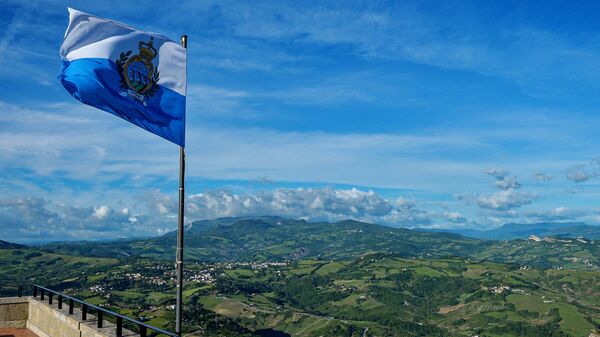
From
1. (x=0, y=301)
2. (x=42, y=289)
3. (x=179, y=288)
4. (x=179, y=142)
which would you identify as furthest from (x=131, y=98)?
(x=0, y=301)

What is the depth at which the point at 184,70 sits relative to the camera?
13.0 metres

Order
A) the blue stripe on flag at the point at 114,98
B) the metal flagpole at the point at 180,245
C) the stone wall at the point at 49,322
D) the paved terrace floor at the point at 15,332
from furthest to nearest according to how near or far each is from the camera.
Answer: the paved terrace floor at the point at 15,332, the stone wall at the point at 49,322, the blue stripe on flag at the point at 114,98, the metal flagpole at the point at 180,245

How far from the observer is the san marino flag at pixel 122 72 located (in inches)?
485

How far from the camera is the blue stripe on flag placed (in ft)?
40.4

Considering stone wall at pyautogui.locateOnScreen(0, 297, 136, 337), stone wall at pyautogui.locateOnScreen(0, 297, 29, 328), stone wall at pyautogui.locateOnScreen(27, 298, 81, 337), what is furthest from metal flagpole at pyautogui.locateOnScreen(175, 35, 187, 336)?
stone wall at pyautogui.locateOnScreen(0, 297, 29, 328)

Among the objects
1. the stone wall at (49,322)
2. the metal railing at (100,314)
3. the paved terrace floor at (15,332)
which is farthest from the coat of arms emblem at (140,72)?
the paved terrace floor at (15,332)

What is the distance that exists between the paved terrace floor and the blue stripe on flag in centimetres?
1477

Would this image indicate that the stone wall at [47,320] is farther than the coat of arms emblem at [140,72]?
Yes

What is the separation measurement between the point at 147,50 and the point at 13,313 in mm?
18000

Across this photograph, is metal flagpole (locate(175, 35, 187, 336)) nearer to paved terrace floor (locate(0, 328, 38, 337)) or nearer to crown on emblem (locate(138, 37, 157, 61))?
crown on emblem (locate(138, 37, 157, 61))

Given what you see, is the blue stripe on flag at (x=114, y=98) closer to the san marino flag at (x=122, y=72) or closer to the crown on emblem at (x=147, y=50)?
the san marino flag at (x=122, y=72)

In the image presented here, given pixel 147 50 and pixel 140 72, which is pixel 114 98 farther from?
pixel 147 50

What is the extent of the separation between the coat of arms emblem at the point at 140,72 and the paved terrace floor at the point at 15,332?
51.2 ft

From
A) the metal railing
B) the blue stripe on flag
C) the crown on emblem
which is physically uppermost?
the crown on emblem
